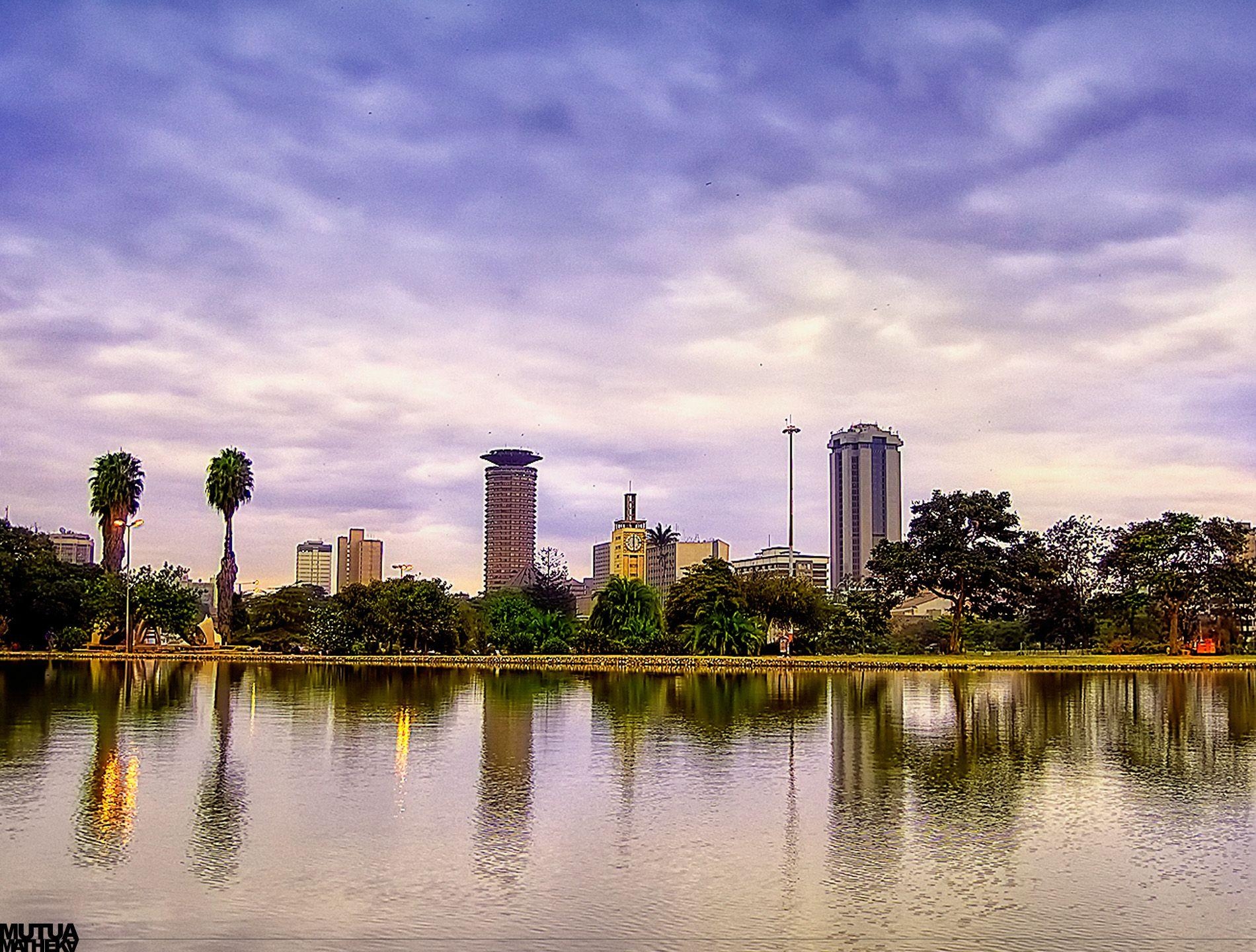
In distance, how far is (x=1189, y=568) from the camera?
227 feet

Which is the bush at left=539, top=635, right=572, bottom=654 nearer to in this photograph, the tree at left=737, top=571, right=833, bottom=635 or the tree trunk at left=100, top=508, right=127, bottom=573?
the tree at left=737, top=571, right=833, bottom=635

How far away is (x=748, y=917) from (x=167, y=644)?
67836 millimetres

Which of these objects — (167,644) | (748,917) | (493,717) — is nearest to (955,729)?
(493,717)

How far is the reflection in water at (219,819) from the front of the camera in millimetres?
12609

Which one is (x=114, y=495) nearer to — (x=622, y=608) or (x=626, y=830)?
(x=622, y=608)

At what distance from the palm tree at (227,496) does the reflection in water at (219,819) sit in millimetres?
55308

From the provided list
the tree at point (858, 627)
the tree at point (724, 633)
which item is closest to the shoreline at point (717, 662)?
the tree at point (724, 633)

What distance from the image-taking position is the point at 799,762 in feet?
67.9

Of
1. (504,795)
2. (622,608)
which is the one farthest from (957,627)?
(504,795)

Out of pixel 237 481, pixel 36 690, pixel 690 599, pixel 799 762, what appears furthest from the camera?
pixel 237 481

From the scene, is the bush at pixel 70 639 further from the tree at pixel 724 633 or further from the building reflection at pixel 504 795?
the building reflection at pixel 504 795

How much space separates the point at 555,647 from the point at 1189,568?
34307mm

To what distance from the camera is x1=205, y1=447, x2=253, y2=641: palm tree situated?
3036 inches

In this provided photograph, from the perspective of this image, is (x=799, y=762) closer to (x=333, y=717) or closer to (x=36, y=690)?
(x=333, y=717)
